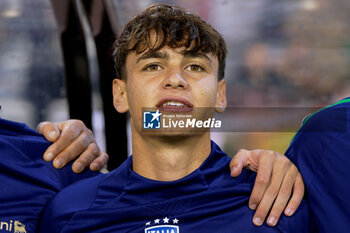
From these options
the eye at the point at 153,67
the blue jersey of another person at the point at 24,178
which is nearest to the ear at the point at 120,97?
the eye at the point at 153,67

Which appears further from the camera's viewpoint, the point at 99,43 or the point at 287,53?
the point at 287,53

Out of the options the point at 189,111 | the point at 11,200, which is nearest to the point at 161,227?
the point at 189,111

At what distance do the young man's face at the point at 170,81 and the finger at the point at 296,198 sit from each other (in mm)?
273

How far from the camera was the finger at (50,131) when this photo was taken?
121cm

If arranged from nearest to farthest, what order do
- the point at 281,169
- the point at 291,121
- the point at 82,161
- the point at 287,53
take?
the point at 281,169 < the point at 82,161 < the point at 291,121 < the point at 287,53

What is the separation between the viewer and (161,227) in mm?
967

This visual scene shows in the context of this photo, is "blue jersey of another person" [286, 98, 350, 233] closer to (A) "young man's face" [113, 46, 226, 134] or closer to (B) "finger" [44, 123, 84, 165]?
(A) "young man's face" [113, 46, 226, 134]

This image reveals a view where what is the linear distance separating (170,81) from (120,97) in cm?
23

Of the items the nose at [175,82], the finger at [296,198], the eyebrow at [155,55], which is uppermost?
the eyebrow at [155,55]

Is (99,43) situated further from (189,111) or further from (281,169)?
(281,169)

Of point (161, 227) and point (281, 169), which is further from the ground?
point (281, 169)

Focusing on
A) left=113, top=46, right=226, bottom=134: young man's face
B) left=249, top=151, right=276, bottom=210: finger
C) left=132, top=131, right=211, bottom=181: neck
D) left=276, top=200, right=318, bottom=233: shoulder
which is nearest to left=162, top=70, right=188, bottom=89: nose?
left=113, top=46, right=226, bottom=134: young man's face

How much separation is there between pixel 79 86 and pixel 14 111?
451 mm

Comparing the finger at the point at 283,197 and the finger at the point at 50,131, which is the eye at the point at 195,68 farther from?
the finger at the point at 50,131
